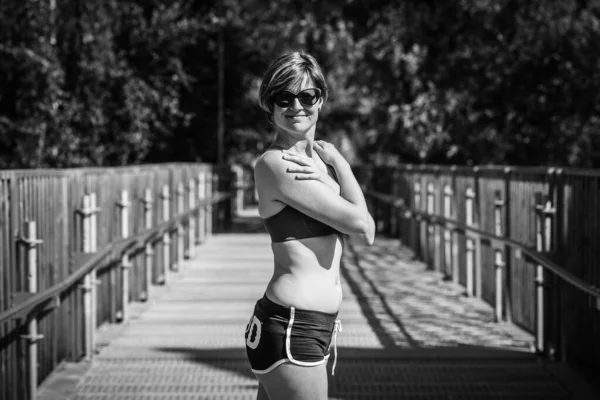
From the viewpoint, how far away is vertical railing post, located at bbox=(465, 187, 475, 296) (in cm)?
1184

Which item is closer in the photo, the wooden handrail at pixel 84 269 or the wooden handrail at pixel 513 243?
the wooden handrail at pixel 84 269

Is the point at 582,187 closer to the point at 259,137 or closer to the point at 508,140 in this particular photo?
the point at 508,140

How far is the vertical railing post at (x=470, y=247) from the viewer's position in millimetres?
11844

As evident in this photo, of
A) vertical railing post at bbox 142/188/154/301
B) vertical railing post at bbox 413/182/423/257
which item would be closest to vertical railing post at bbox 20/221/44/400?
vertical railing post at bbox 142/188/154/301

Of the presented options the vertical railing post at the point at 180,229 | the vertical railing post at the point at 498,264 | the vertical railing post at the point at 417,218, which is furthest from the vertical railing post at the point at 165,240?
the vertical railing post at the point at 498,264

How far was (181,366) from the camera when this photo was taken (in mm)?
7762

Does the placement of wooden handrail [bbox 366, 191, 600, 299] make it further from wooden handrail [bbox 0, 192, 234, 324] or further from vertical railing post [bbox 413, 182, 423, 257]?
wooden handrail [bbox 0, 192, 234, 324]

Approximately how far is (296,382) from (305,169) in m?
0.63

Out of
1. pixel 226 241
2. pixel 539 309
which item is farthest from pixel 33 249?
pixel 226 241

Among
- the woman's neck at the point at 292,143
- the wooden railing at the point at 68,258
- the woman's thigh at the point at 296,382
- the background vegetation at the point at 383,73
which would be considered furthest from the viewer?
the background vegetation at the point at 383,73

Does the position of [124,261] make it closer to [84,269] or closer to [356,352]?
[84,269]

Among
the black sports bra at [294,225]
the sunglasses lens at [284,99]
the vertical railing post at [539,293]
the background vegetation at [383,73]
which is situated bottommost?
the vertical railing post at [539,293]

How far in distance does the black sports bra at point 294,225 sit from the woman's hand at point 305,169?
0.12m

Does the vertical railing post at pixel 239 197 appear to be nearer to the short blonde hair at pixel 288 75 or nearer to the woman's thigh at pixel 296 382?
the short blonde hair at pixel 288 75
